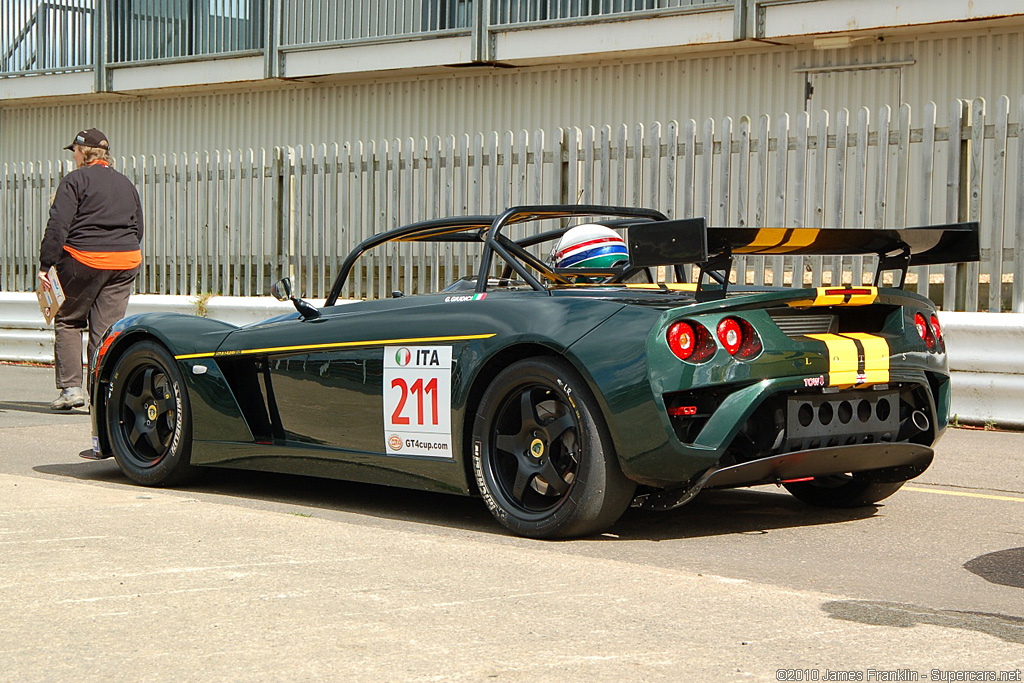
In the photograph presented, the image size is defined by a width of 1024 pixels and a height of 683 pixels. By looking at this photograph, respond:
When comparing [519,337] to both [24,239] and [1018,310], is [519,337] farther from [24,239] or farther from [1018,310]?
[24,239]

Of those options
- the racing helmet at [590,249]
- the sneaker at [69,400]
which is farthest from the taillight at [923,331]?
→ the sneaker at [69,400]

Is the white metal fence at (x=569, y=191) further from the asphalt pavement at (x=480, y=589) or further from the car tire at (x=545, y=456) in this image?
the car tire at (x=545, y=456)

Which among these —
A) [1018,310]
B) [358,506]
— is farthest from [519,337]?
[1018,310]

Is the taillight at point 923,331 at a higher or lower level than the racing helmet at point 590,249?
lower

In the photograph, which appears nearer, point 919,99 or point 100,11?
point 919,99

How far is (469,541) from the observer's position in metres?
5.20

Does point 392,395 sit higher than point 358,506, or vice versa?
point 392,395

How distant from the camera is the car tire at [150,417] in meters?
6.50

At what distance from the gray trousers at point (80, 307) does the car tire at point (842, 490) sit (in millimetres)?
5321

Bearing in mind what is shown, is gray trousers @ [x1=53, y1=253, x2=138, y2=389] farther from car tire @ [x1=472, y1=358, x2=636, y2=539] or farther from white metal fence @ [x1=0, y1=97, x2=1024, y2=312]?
car tire @ [x1=472, y1=358, x2=636, y2=539]

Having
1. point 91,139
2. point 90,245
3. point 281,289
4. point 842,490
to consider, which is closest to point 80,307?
point 90,245

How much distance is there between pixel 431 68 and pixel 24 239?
538 cm

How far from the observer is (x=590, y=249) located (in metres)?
6.04

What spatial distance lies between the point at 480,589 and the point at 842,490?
228 centimetres
